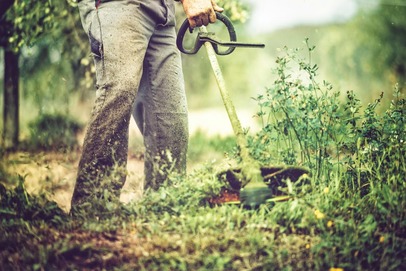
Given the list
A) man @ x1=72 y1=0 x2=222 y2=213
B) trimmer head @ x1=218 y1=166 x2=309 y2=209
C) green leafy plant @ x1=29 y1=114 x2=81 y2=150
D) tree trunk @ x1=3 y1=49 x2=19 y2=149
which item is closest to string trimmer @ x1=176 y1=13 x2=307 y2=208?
trimmer head @ x1=218 y1=166 x2=309 y2=209

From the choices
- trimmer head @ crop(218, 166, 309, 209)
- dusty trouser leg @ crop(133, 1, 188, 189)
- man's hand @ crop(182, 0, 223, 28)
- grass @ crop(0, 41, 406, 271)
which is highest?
man's hand @ crop(182, 0, 223, 28)

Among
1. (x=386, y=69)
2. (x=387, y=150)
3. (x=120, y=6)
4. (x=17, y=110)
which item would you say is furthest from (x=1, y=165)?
(x=386, y=69)

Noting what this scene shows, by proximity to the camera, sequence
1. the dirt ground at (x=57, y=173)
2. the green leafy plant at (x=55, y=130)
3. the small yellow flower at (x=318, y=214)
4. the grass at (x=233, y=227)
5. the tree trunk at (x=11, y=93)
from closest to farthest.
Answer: the grass at (x=233, y=227) < the small yellow flower at (x=318, y=214) < the dirt ground at (x=57, y=173) < the green leafy plant at (x=55, y=130) < the tree trunk at (x=11, y=93)

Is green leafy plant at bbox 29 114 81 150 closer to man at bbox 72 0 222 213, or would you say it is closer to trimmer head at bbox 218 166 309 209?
man at bbox 72 0 222 213

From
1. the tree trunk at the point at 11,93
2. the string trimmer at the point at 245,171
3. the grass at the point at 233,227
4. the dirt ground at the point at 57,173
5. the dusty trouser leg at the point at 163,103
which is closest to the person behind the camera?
the grass at the point at 233,227

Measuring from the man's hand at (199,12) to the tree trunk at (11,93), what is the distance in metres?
4.91

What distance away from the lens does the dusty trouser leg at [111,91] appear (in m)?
2.72

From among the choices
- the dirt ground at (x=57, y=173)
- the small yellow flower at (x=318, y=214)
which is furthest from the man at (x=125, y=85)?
the small yellow flower at (x=318, y=214)

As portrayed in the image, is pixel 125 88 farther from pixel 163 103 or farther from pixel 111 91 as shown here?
pixel 163 103

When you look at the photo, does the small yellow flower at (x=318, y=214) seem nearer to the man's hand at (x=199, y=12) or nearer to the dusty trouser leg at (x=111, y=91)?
the dusty trouser leg at (x=111, y=91)

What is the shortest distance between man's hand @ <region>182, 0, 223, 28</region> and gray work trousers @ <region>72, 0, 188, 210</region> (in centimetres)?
22

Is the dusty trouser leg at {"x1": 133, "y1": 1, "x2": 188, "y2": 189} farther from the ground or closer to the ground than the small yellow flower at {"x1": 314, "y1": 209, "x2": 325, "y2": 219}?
farther from the ground

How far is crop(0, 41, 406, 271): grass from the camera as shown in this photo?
2.05 meters

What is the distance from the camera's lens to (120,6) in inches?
111
